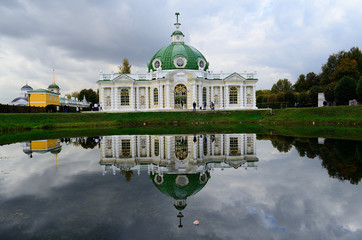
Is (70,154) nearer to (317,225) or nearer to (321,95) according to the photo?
(317,225)

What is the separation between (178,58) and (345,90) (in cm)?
3109

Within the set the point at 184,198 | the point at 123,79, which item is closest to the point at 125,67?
the point at 123,79

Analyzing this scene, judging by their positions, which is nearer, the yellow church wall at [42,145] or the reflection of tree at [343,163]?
the reflection of tree at [343,163]

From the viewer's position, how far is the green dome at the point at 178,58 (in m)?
50.8

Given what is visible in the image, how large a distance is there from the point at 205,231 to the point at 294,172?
5447 millimetres

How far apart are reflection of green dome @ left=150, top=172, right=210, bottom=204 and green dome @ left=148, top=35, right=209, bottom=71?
144 ft

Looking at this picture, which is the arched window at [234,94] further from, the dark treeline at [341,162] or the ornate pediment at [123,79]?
the dark treeline at [341,162]

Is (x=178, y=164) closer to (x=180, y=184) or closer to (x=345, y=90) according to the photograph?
(x=180, y=184)

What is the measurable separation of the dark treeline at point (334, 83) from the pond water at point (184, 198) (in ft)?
138

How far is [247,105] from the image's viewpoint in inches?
2037

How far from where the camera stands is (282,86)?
96.7 metres

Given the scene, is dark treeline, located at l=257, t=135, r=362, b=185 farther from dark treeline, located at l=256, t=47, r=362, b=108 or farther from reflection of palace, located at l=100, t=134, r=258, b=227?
dark treeline, located at l=256, t=47, r=362, b=108

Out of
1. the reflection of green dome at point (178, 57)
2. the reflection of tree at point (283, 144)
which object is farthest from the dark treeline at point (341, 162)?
the reflection of green dome at point (178, 57)

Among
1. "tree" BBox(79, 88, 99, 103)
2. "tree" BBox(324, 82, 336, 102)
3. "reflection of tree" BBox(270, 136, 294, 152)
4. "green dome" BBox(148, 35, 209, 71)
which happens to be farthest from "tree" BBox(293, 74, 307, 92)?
"tree" BBox(79, 88, 99, 103)
